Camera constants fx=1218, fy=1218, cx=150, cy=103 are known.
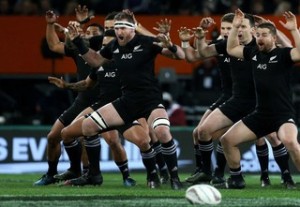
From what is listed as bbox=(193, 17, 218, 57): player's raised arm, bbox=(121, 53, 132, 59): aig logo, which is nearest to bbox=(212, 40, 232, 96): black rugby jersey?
bbox=(193, 17, 218, 57): player's raised arm

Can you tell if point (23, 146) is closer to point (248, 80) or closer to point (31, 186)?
point (31, 186)

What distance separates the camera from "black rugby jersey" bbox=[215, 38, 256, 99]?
58.0 ft

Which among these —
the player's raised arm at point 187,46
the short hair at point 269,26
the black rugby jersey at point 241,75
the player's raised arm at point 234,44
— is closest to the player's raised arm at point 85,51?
the player's raised arm at point 187,46

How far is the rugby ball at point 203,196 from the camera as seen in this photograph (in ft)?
45.9

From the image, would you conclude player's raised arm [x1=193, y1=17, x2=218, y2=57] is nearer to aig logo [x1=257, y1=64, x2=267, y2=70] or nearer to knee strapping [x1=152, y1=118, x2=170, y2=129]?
aig logo [x1=257, y1=64, x2=267, y2=70]

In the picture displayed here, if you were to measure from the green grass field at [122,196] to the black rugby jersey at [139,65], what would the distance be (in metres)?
1.41

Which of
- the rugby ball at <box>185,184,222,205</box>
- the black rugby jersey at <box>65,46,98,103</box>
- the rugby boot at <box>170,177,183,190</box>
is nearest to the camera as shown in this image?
the rugby ball at <box>185,184,222,205</box>

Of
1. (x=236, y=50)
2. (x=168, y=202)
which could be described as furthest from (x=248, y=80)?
(x=168, y=202)

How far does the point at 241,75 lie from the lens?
1770cm

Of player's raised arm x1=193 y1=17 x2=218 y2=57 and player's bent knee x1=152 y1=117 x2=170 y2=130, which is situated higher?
player's raised arm x1=193 y1=17 x2=218 y2=57

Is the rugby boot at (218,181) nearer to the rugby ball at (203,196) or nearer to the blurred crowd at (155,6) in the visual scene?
the rugby ball at (203,196)

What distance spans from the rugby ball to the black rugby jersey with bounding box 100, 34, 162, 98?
3.10 metres

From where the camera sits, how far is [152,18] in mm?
25453

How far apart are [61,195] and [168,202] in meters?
1.90
